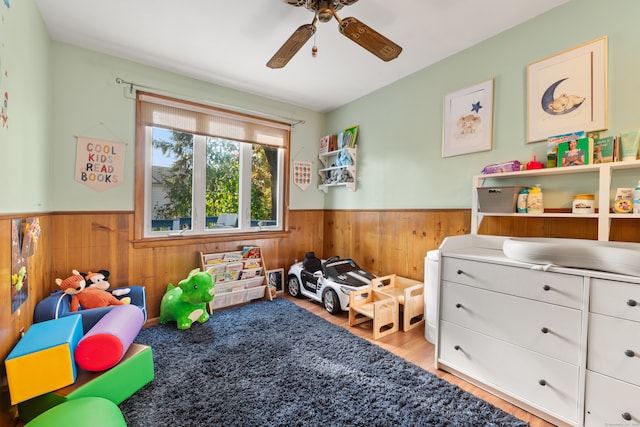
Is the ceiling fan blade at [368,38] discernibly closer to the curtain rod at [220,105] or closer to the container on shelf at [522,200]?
the container on shelf at [522,200]

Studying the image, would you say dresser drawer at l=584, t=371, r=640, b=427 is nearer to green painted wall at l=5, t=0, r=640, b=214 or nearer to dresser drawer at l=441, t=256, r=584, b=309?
dresser drawer at l=441, t=256, r=584, b=309

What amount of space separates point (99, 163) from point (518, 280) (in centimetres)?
326

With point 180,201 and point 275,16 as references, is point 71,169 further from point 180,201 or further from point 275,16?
point 275,16

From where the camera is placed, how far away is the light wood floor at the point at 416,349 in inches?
59.0

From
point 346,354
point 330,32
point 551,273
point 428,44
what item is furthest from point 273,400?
point 428,44

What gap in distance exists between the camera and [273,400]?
1.55 metres

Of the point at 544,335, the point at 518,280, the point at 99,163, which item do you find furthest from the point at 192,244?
the point at 544,335

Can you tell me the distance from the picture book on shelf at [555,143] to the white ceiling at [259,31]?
→ 892 millimetres

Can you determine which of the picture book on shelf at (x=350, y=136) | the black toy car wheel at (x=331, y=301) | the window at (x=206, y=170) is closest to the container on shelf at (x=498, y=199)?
the black toy car wheel at (x=331, y=301)

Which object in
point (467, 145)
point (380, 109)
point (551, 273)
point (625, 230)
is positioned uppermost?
point (380, 109)

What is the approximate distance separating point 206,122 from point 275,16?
4.59 ft

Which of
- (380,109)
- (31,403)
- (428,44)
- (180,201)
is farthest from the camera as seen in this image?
(380,109)

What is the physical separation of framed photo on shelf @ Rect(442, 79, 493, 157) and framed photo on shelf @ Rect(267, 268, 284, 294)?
2298 millimetres

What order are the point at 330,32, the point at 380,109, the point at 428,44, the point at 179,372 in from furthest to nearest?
the point at 380,109, the point at 428,44, the point at 330,32, the point at 179,372
